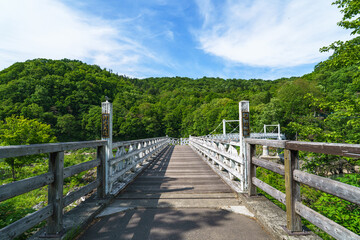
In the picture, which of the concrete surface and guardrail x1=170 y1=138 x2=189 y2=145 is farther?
guardrail x1=170 y1=138 x2=189 y2=145

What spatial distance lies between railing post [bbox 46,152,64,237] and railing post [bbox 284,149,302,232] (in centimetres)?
243

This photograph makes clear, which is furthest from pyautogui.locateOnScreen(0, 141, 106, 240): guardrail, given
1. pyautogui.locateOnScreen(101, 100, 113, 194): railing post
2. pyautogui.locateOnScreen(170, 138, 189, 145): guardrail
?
pyautogui.locateOnScreen(170, 138, 189, 145): guardrail

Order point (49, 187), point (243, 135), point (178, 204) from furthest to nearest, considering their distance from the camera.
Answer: point (243, 135) → point (178, 204) → point (49, 187)

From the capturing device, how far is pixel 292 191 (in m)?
2.06

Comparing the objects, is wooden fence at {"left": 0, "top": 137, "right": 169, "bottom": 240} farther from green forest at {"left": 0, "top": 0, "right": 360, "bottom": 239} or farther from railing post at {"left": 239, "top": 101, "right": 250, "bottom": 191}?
green forest at {"left": 0, "top": 0, "right": 360, "bottom": 239}

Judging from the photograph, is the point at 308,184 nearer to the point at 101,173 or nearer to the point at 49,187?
the point at 49,187

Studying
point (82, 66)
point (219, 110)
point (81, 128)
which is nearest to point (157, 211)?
point (219, 110)

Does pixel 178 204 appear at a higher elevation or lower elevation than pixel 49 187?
lower

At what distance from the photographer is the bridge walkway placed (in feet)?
7.41

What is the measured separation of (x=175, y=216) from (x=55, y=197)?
5.04 ft

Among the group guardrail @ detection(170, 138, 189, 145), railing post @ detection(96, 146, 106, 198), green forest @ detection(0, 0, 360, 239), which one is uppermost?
green forest @ detection(0, 0, 360, 239)

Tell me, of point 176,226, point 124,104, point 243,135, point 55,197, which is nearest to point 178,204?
point 176,226

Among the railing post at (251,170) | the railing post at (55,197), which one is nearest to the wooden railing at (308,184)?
the railing post at (251,170)

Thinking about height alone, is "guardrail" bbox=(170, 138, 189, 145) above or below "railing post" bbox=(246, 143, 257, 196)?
below
